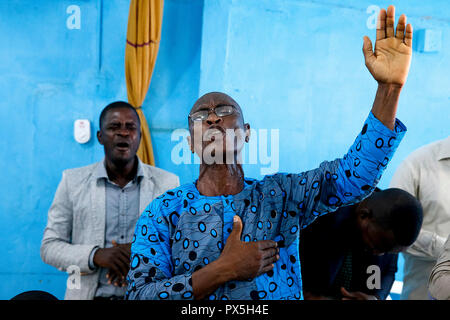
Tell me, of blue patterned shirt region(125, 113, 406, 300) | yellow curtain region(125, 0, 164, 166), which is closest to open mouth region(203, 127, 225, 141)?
blue patterned shirt region(125, 113, 406, 300)

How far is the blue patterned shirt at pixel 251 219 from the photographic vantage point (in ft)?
2.65

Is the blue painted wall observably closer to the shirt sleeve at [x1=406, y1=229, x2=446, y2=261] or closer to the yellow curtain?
the yellow curtain

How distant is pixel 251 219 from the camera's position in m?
0.87

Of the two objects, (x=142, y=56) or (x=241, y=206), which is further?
(x=142, y=56)

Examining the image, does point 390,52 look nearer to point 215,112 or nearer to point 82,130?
point 215,112

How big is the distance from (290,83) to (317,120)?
220 millimetres

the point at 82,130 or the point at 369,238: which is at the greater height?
the point at 82,130

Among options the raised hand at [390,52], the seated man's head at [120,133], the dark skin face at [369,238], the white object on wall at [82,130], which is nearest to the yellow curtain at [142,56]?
the white object on wall at [82,130]

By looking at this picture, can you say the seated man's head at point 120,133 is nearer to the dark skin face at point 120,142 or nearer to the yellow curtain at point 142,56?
the dark skin face at point 120,142

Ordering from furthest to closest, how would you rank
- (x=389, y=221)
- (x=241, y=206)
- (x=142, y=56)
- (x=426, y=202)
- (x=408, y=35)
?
(x=142, y=56), (x=426, y=202), (x=389, y=221), (x=241, y=206), (x=408, y=35)

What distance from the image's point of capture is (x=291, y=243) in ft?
3.01

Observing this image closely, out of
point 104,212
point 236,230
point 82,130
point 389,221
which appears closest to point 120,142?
point 104,212

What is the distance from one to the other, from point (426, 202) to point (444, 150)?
187 millimetres

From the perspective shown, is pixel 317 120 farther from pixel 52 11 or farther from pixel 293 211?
pixel 52 11
